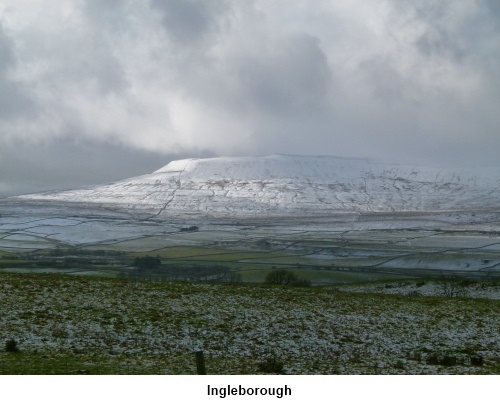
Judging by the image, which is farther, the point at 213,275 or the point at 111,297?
the point at 213,275

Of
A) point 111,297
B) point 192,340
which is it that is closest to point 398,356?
point 192,340

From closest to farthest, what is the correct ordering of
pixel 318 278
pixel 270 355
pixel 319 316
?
pixel 270 355, pixel 319 316, pixel 318 278

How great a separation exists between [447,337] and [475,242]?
99730 mm

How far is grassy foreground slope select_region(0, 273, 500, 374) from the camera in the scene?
19.9m

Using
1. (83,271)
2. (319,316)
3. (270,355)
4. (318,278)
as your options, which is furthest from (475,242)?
(270,355)

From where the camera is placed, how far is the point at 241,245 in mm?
110625

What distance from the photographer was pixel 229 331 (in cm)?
2489

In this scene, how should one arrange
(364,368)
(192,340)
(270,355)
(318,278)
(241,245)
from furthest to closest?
(241,245) < (318,278) < (192,340) < (270,355) < (364,368)

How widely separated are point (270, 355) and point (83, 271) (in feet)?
162

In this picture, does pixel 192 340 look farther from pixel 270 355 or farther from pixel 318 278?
pixel 318 278

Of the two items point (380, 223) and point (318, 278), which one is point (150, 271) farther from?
point (380, 223)

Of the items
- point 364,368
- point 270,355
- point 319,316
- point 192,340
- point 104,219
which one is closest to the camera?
point 364,368

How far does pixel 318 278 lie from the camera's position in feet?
217

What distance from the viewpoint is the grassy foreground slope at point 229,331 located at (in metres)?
19.9
